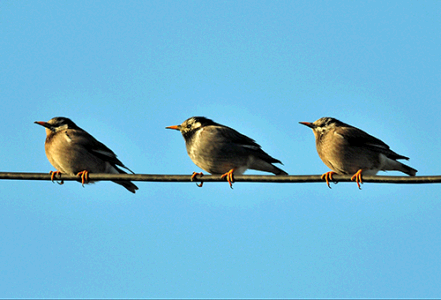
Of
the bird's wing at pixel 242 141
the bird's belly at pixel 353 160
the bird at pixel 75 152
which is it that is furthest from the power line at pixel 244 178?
the bird at pixel 75 152

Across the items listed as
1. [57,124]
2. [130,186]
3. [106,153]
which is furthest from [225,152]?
[57,124]

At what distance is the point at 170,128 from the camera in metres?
12.8

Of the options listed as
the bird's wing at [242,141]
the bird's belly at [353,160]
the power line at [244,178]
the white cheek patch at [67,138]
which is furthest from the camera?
the white cheek patch at [67,138]

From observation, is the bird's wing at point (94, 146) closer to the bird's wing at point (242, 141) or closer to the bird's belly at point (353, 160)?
the bird's wing at point (242, 141)

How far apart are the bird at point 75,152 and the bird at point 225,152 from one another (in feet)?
A: 4.79

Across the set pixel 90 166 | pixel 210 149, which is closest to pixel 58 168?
pixel 90 166

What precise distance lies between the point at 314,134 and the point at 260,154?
115 centimetres

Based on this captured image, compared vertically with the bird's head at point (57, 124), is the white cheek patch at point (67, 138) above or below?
below

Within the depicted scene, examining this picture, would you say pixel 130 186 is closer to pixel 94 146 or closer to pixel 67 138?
pixel 94 146

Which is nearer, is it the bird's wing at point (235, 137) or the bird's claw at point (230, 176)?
the bird's claw at point (230, 176)

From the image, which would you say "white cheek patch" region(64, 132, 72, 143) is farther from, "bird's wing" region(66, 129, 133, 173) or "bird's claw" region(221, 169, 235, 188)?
"bird's claw" region(221, 169, 235, 188)

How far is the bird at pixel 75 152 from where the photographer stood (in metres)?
12.2

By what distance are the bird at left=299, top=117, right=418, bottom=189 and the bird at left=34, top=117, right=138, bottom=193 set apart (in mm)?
3770

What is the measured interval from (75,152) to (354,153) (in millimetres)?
5292
